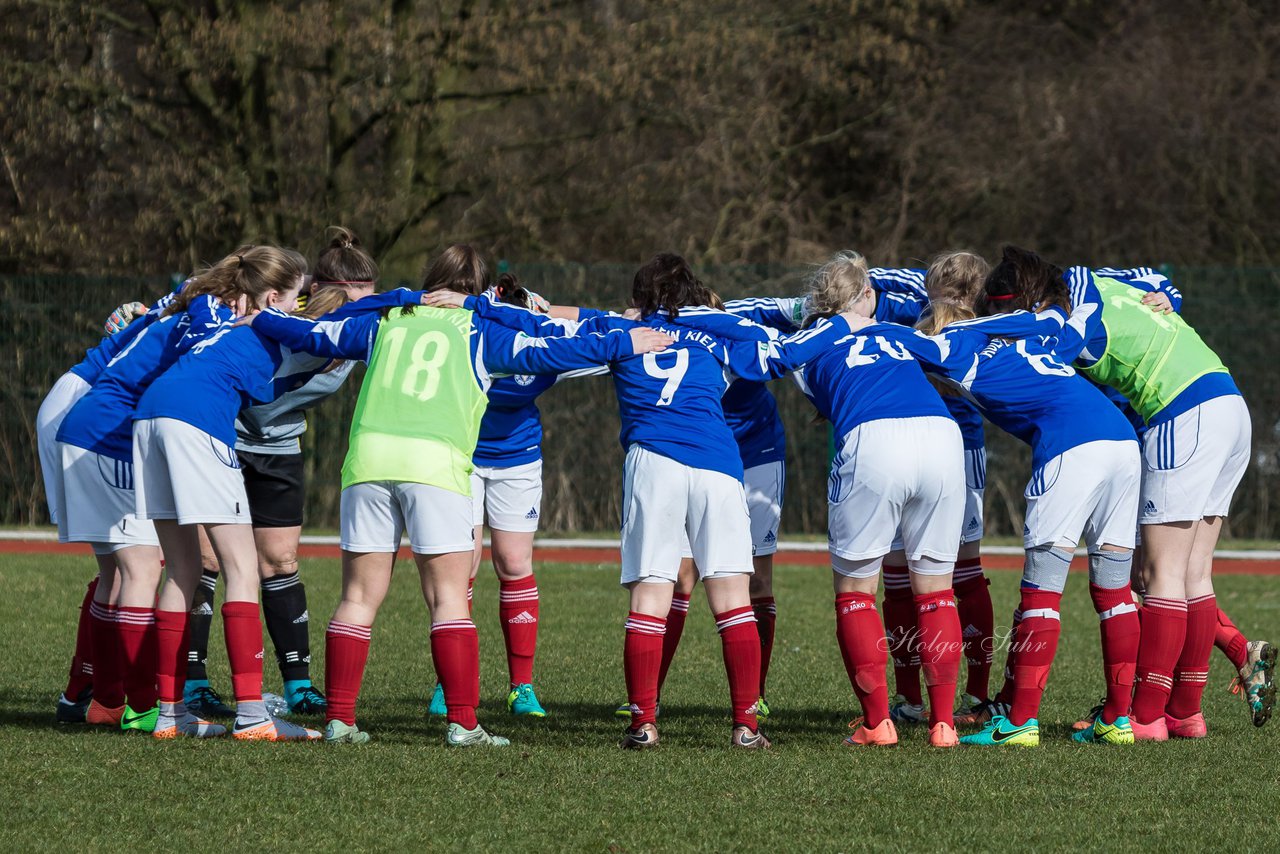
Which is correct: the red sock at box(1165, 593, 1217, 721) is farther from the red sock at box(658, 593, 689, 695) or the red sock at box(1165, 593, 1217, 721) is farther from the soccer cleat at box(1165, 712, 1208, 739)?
the red sock at box(658, 593, 689, 695)

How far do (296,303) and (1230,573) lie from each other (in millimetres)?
9303

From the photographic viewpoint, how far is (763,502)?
22.5 feet

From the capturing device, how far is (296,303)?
661cm

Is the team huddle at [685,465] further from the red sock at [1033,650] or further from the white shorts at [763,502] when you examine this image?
the white shorts at [763,502]

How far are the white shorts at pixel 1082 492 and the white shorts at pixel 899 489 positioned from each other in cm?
31

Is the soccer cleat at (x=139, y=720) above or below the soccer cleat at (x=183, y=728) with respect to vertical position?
below

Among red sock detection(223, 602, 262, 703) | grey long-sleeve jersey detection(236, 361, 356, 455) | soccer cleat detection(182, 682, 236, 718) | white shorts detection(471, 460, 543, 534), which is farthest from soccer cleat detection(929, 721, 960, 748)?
soccer cleat detection(182, 682, 236, 718)

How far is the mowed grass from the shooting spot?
15.4ft

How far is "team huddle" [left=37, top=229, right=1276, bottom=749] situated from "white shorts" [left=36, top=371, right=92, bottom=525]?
18 mm

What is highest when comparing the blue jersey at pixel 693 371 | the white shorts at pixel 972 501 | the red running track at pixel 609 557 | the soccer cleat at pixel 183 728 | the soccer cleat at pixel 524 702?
the blue jersey at pixel 693 371

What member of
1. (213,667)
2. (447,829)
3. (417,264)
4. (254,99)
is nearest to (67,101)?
(254,99)

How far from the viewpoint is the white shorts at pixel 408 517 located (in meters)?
5.75

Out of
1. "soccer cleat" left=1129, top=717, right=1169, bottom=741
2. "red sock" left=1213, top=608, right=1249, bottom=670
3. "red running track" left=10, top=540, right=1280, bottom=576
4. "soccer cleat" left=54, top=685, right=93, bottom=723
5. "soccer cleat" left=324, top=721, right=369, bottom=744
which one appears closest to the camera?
"soccer cleat" left=324, top=721, right=369, bottom=744

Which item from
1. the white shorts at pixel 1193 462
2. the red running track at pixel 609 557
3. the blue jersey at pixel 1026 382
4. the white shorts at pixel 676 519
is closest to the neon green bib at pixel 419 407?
the white shorts at pixel 676 519
